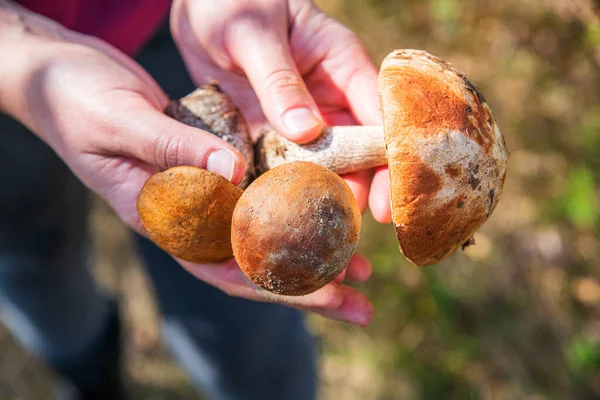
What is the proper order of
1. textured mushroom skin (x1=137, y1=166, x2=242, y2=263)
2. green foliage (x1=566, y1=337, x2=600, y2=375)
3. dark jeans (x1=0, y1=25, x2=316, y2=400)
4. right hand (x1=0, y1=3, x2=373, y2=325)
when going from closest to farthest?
textured mushroom skin (x1=137, y1=166, x2=242, y2=263) → right hand (x1=0, y1=3, x2=373, y2=325) → dark jeans (x1=0, y1=25, x2=316, y2=400) → green foliage (x1=566, y1=337, x2=600, y2=375)

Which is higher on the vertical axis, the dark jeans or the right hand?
the right hand

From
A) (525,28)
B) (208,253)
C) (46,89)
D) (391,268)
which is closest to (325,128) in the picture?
(208,253)

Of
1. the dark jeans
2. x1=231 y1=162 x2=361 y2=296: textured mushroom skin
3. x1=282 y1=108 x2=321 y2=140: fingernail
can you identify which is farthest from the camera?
the dark jeans

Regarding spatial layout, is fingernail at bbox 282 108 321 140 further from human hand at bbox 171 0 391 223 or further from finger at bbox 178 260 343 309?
finger at bbox 178 260 343 309

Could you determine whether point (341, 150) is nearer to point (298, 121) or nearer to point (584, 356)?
point (298, 121)

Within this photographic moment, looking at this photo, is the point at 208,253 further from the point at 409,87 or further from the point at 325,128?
the point at 409,87

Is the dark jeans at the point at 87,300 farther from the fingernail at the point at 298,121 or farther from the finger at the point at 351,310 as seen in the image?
the fingernail at the point at 298,121

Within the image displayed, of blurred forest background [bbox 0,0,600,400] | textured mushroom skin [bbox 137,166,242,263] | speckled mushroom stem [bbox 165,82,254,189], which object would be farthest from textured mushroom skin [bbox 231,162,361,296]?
blurred forest background [bbox 0,0,600,400]

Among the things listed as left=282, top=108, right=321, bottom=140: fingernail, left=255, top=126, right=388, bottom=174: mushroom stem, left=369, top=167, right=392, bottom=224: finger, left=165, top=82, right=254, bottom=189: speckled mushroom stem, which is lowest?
left=369, top=167, right=392, bottom=224: finger

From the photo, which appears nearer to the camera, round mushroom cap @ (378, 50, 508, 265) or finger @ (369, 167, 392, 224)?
round mushroom cap @ (378, 50, 508, 265)
